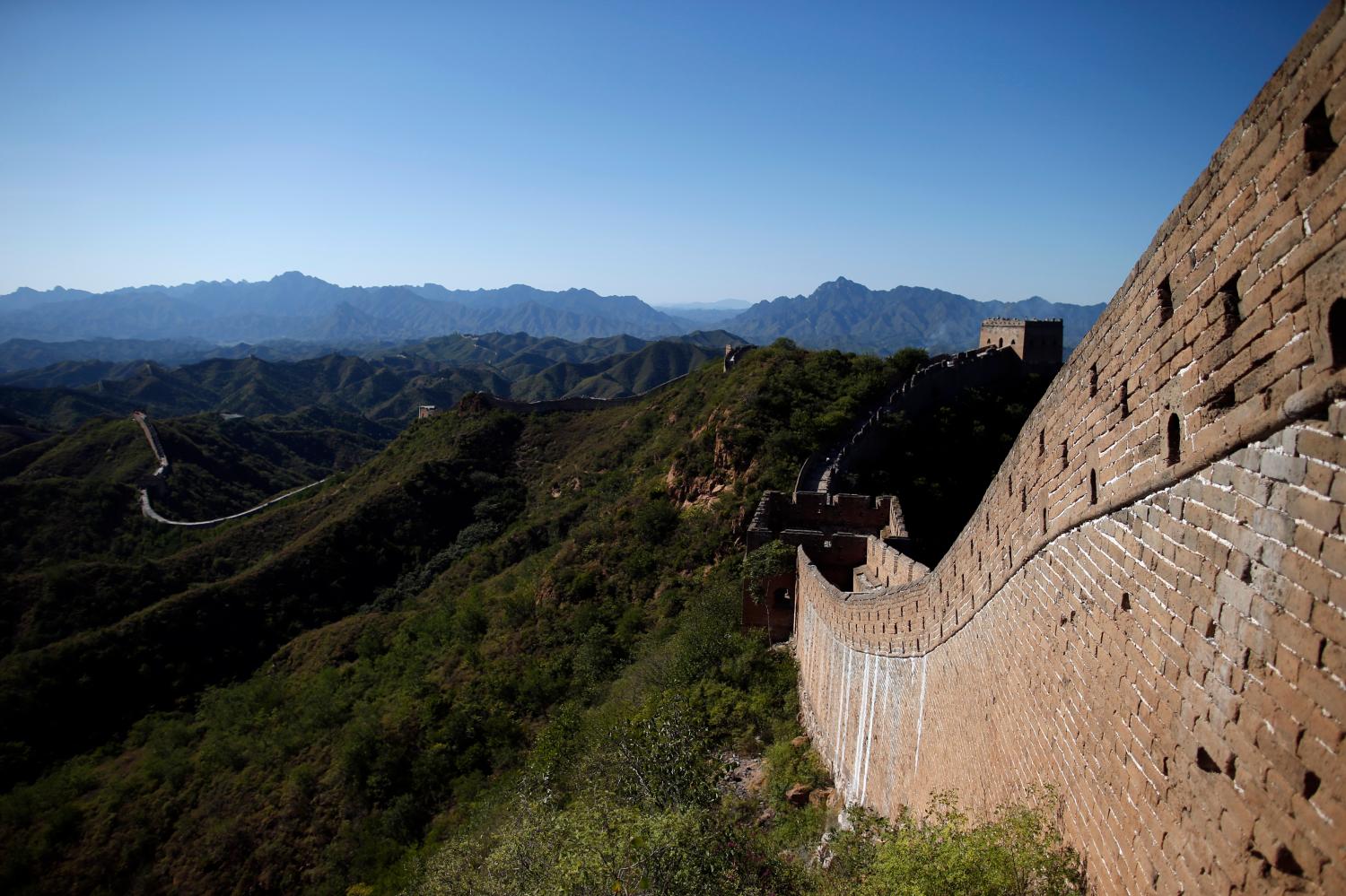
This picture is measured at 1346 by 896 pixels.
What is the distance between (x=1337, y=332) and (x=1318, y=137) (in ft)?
2.80

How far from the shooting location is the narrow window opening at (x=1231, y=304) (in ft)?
11.5

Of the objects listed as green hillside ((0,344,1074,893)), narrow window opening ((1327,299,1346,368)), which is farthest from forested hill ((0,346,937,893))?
narrow window opening ((1327,299,1346,368))

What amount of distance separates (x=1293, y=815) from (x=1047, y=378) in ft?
119

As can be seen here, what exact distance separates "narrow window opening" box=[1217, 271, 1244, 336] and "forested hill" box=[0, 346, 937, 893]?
8.51 metres

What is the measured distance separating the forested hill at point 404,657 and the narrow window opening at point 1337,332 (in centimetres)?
887

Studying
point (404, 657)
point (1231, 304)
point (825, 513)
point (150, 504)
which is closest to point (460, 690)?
point (404, 657)

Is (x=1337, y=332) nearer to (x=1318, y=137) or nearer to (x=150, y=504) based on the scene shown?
(x=1318, y=137)

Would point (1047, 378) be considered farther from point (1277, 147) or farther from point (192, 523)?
point (192, 523)

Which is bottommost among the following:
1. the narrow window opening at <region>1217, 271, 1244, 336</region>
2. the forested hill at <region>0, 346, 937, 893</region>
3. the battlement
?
the forested hill at <region>0, 346, 937, 893</region>

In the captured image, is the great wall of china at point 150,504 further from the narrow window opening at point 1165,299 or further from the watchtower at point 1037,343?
the narrow window opening at point 1165,299

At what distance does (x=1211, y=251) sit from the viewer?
12.3ft

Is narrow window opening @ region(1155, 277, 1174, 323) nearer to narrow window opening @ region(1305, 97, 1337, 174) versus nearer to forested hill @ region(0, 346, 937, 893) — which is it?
narrow window opening @ region(1305, 97, 1337, 174)

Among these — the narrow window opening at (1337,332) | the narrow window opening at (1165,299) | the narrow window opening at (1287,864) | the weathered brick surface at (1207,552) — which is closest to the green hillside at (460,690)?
the weathered brick surface at (1207,552)

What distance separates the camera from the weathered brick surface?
2814 mm
